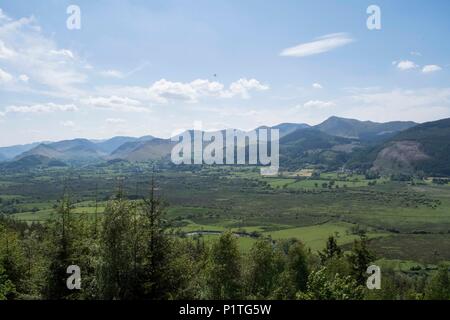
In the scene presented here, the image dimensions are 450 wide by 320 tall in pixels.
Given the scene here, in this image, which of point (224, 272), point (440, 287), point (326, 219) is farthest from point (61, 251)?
point (326, 219)

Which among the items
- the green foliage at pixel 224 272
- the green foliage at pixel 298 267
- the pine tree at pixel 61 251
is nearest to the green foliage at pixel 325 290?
the green foliage at pixel 224 272

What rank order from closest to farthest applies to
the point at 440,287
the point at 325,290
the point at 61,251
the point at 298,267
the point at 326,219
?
the point at 325,290 < the point at 61,251 < the point at 440,287 < the point at 298,267 < the point at 326,219

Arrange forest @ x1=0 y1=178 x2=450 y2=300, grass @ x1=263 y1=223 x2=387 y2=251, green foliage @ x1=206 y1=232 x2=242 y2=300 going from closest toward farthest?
forest @ x1=0 y1=178 x2=450 y2=300, green foliage @ x1=206 y1=232 x2=242 y2=300, grass @ x1=263 y1=223 x2=387 y2=251

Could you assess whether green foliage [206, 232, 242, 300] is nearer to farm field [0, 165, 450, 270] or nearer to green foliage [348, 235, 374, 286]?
green foliage [348, 235, 374, 286]

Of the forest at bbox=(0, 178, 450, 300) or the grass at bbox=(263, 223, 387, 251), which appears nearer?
the forest at bbox=(0, 178, 450, 300)

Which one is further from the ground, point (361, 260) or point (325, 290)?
point (325, 290)

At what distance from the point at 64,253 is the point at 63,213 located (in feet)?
8.94

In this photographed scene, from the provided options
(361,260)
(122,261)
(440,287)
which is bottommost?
(440,287)

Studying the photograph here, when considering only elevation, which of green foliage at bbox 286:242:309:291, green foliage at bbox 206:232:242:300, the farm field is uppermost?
green foliage at bbox 206:232:242:300

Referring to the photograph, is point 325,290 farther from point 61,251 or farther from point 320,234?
point 320,234

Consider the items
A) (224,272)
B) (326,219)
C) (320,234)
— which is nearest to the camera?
(224,272)

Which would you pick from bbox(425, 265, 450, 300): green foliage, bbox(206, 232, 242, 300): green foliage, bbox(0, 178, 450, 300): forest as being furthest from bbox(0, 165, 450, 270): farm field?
bbox(0, 178, 450, 300): forest

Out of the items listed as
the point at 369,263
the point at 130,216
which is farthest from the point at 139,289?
the point at 369,263

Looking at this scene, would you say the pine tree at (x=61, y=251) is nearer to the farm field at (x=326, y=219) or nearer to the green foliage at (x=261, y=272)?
the green foliage at (x=261, y=272)
